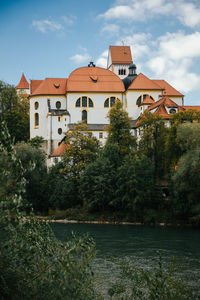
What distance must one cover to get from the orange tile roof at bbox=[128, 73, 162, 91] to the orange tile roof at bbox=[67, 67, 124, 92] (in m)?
2.28

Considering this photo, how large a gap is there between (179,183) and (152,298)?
84.5 ft

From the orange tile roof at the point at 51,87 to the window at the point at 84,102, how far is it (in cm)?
322

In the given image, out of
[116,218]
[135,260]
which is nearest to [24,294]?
[135,260]

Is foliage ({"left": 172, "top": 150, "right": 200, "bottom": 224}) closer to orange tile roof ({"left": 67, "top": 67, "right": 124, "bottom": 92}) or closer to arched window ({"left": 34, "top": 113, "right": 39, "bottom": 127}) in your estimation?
orange tile roof ({"left": 67, "top": 67, "right": 124, "bottom": 92})

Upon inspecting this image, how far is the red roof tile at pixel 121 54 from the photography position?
86.4m

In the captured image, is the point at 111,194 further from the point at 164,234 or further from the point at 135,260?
the point at 135,260

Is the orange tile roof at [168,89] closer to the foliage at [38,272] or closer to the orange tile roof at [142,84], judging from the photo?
the orange tile roof at [142,84]

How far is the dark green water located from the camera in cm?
1842

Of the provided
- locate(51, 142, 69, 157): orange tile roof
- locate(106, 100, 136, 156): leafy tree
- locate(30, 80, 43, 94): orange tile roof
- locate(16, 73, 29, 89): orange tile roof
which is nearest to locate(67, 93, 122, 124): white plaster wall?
locate(51, 142, 69, 157): orange tile roof

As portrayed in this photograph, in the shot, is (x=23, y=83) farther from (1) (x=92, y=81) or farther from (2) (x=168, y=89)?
(2) (x=168, y=89)

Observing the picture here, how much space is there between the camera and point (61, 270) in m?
8.67

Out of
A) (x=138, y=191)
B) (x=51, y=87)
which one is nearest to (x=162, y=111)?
(x=138, y=191)

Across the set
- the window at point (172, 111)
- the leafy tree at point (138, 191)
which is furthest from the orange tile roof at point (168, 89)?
the leafy tree at point (138, 191)

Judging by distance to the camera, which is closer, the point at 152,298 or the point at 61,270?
the point at 61,270
